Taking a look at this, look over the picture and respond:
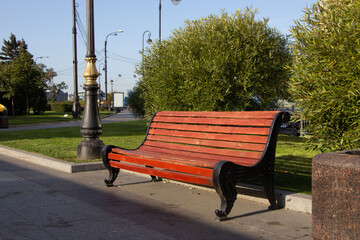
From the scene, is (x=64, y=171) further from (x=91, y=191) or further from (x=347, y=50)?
(x=347, y=50)

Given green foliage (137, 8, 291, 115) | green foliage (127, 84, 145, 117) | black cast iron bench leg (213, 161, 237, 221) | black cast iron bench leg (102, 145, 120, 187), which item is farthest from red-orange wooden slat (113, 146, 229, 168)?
green foliage (127, 84, 145, 117)

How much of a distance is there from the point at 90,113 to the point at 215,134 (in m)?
3.66

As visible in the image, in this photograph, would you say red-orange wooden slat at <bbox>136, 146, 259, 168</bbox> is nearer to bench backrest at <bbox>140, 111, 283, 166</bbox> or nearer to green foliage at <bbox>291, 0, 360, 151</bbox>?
bench backrest at <bbox>140, 111, 283, 166</bbox>

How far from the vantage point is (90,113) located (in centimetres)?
835

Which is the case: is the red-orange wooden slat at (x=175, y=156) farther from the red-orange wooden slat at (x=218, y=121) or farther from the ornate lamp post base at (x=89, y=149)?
the ornate lamp post base at (x=89, y=149)

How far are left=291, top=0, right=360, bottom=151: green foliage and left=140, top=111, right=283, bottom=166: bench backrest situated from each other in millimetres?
441

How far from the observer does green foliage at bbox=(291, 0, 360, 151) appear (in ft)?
14.3

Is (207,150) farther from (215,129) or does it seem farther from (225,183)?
(225,183)

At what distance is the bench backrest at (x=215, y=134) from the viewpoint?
15.9 ft

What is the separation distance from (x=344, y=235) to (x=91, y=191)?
380 centimetres

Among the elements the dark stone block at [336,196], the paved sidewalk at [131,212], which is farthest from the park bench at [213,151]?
the dark stone block at [336,196]

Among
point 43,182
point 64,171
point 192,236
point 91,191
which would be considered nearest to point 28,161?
point 64,171

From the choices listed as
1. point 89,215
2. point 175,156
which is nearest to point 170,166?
point 175,156

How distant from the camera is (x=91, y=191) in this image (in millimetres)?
5945
